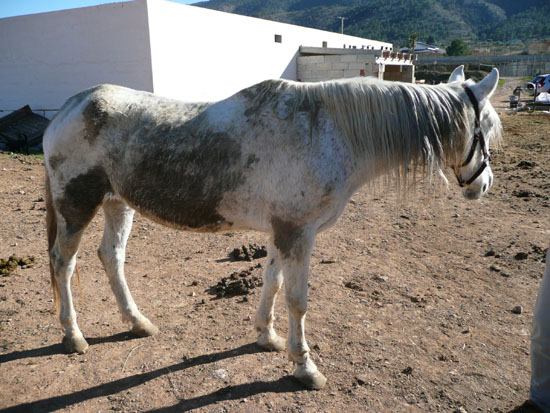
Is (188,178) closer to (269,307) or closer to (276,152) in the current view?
(276,152)

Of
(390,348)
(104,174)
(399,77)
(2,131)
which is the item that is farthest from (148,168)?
(399,77)

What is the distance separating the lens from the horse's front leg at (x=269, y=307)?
3.09m

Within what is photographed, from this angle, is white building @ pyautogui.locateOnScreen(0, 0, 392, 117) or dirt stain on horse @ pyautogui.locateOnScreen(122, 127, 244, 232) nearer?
dirt stain on horse @ pyautogui.locateOnScreen(122, 127, 244, 232)

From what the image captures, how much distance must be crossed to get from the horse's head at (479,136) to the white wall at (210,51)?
7449mm

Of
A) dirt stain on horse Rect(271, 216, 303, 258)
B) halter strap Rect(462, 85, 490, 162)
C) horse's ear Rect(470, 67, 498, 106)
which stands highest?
horse's ear Rect(470, 67, 498, 106)

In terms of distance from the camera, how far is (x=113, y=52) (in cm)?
1155

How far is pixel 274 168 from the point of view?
254 cm

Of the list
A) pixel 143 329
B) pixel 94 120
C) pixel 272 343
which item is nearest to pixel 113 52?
→ pixel 94 120

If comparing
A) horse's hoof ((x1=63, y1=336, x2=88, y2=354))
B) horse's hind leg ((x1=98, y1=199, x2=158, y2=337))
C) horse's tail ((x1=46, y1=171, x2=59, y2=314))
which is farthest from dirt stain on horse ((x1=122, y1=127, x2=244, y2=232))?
horse's hoof ((x1=63, y1=336, x2=88, y2=354))

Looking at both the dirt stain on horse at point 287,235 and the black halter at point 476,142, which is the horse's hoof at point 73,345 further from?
the black halter at point 476,142

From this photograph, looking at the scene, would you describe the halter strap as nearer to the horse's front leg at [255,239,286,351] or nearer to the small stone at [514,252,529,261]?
the horse's front leg at [255,239,286,351]

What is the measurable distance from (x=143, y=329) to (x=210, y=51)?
12.4 meters

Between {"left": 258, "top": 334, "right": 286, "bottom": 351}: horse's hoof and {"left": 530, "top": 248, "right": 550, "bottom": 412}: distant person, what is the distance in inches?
69.3

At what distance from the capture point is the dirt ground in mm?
2703
